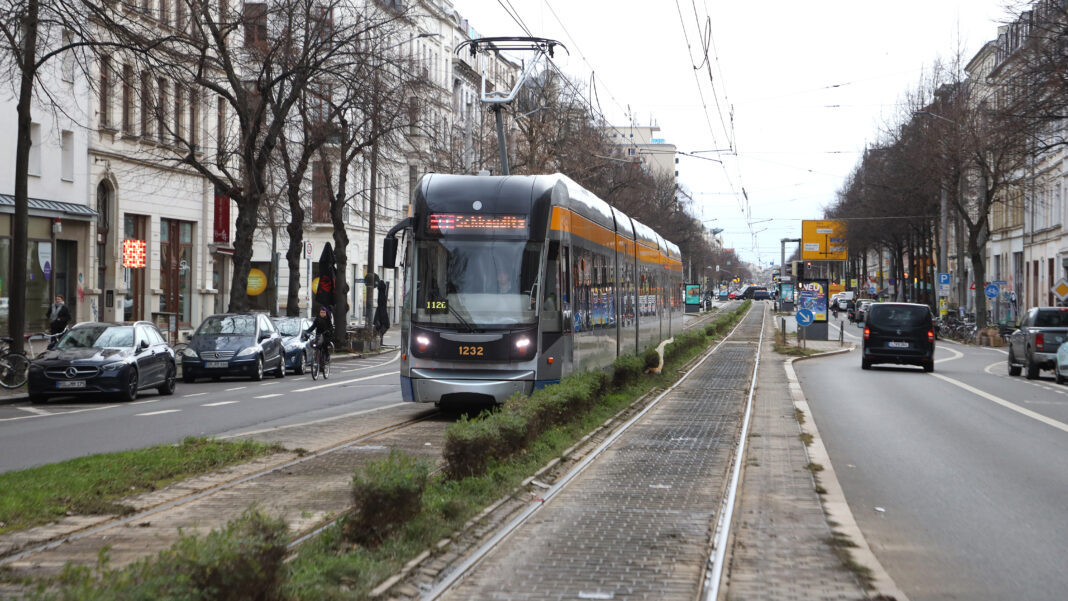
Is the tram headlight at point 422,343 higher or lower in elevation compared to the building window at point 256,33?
lower

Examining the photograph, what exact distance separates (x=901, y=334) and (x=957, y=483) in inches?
852

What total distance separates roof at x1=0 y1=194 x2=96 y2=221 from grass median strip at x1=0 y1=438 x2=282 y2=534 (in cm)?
2286

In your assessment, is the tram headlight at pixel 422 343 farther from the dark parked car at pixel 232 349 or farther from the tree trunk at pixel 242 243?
the tree trunk at pixel 242 243

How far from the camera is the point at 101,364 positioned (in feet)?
68.1

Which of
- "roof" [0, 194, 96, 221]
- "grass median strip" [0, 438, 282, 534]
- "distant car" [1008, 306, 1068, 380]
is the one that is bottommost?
"grass median strip" [0, 438, 282, 534]

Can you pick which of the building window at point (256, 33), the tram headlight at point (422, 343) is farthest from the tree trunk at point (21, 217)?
the tram headlight at point (422, 343)

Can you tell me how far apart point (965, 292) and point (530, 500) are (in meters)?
79.1

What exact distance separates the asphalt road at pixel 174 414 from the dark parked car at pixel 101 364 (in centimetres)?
30

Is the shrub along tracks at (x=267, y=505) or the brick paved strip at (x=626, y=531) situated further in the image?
the shrub along tracks at (x=267, y=505)

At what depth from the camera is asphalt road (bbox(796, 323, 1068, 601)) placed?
23.8 feet

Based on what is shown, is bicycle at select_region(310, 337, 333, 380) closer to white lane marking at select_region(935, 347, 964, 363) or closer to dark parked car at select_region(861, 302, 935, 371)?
dark parked car at select_region(861, 302, 935, 371)

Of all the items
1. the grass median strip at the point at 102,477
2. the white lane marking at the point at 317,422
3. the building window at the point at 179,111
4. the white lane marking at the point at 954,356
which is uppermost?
the building window at the point at 179,111

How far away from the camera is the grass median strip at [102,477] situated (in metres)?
8.67

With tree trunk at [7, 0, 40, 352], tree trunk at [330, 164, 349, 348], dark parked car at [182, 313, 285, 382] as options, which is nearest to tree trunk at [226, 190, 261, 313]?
dark parked car at [182, 313, 285, 382]
